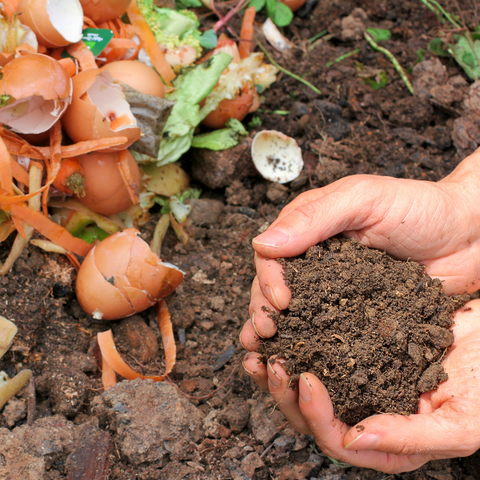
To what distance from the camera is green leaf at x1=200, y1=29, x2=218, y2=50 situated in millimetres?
2848

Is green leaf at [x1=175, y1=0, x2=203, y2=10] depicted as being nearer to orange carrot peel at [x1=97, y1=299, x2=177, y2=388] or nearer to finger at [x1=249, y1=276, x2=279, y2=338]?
orange carrot peel at [x1=97, y1=299, x2=177, y2=388]

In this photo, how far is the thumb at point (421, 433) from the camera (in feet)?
4.65

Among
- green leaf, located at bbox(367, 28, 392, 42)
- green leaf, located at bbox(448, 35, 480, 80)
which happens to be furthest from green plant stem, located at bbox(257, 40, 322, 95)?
green leaf, located at bbox(448, 35, 480, 80)

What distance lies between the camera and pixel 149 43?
2.58 meters

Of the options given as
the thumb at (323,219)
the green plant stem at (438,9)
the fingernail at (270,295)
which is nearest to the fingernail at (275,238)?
the thumb at (323,219)

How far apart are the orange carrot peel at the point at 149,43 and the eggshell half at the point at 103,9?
0.53ft

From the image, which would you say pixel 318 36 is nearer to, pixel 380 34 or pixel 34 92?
pixel 380 34

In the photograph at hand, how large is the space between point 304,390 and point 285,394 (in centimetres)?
11

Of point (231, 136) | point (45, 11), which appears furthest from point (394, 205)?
point (45, 11)

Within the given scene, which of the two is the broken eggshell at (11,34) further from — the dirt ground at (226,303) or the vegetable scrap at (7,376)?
the vegetable scrap at (7,376)

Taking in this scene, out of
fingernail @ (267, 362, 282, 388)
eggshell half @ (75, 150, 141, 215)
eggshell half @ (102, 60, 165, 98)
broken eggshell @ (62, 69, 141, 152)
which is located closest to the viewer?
fingernail @ (267, 362, 282, 388)

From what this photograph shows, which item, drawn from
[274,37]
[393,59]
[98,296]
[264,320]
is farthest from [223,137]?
[264,320]

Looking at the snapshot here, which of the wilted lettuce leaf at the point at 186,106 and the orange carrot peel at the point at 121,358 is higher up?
the wilted lettuce leaf at the point at 186,106

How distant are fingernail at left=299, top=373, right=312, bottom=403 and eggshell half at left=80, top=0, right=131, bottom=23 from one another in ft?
6.72
